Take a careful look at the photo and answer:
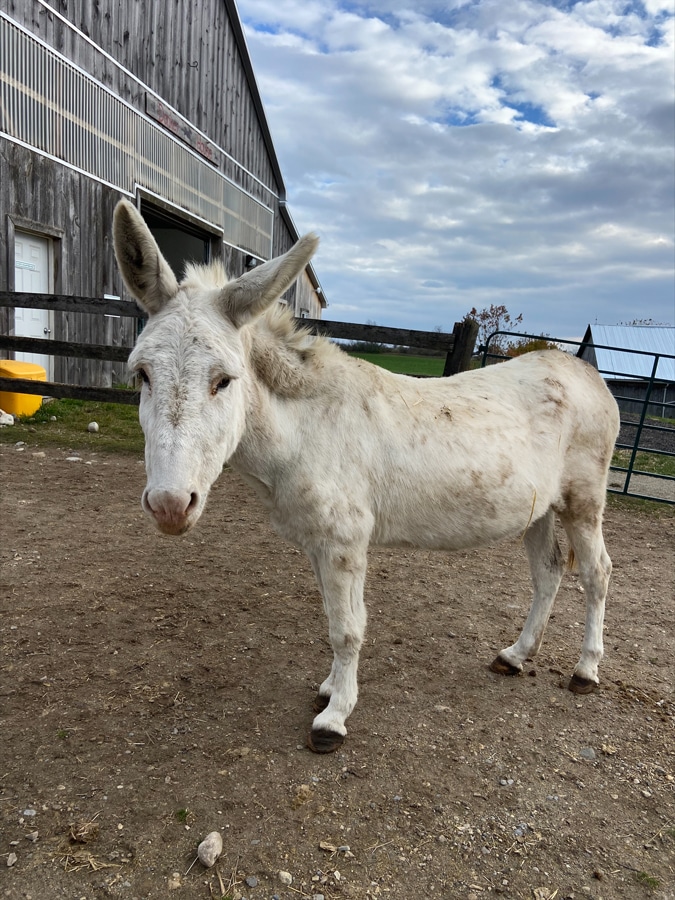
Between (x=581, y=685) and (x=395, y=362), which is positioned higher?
(x=395, y=362)

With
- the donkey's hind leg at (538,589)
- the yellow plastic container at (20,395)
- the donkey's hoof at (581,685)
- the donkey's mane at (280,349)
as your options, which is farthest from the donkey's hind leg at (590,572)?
the yellow plastic container at (20,395)

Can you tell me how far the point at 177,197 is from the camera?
13.6m

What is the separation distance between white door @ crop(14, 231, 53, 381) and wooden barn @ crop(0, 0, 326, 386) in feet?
0.08

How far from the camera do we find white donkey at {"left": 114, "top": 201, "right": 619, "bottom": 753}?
2053 millimetres

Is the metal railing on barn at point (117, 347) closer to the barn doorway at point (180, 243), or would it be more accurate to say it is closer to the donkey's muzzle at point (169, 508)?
the donkey's muzzle at point (169, 508)

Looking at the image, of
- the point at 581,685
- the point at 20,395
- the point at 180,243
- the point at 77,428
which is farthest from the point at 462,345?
the point at 180,243

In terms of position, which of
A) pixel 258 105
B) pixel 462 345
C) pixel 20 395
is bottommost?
pixel 20 395

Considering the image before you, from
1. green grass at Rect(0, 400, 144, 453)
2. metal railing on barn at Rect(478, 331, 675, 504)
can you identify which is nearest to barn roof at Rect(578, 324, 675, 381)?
metal railing on barn at Rect(478, 331, 675, 504)

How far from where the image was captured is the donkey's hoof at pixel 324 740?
2.57 m

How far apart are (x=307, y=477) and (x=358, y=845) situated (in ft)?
4.79

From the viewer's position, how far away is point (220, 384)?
2.14 metres

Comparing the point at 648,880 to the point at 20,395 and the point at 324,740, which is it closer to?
the point at 324,740

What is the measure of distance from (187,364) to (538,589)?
262cm

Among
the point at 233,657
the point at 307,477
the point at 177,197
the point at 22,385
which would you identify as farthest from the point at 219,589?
the point at 177,197
